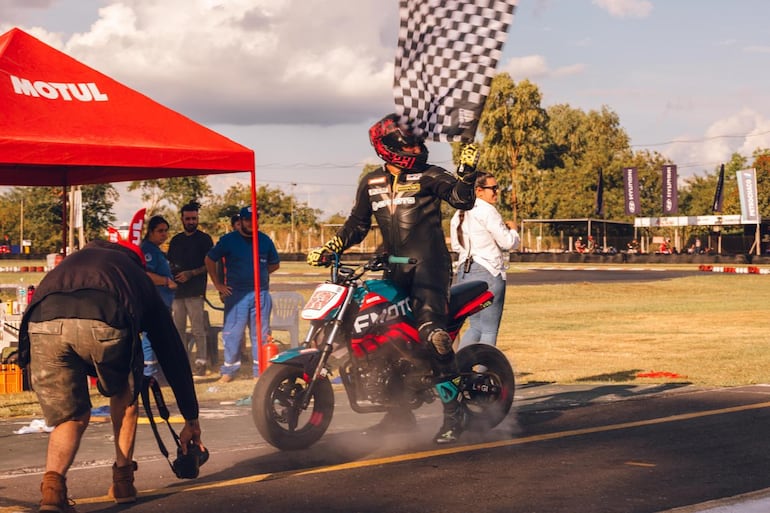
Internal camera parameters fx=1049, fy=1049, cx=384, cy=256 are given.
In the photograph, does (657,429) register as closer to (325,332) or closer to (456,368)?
(456,368)

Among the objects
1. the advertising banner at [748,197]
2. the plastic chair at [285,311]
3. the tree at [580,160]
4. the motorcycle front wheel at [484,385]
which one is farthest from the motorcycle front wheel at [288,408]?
the tree at [580,160]

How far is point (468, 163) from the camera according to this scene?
729 cm

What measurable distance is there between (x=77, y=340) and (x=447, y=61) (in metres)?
3.10

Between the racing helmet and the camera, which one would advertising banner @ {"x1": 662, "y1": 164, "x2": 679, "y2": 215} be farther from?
the camera

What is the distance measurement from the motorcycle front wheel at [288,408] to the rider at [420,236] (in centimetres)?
66

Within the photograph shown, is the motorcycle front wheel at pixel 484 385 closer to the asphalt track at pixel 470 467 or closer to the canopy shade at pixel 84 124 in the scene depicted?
the asphalt track at pixel 470 467

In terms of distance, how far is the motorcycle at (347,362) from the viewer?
7117mm

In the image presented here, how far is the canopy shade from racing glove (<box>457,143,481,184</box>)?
389 centimetres

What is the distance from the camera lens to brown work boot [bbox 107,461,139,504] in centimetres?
565

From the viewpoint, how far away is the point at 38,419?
9.03 metres

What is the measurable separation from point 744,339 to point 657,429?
928 centimetres

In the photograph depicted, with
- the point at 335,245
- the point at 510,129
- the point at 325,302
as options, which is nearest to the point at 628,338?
the point at 335,245

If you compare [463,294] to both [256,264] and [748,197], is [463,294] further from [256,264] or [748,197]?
[748,197]

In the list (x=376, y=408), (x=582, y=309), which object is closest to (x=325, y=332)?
(x=376, y=408)
